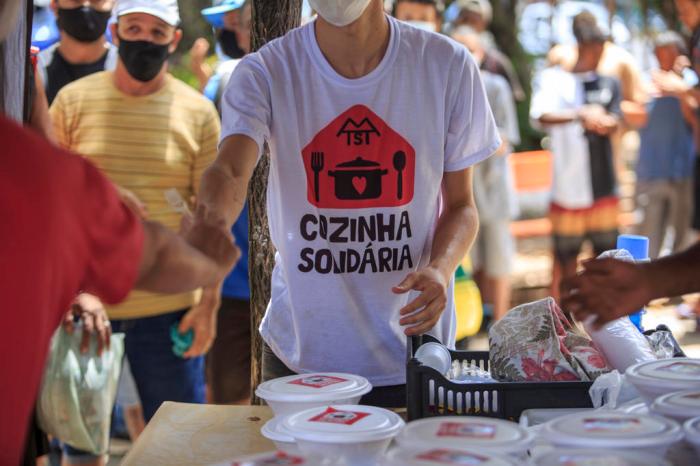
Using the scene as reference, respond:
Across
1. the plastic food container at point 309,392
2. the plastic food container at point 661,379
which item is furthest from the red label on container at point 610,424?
the plastic food container at point 309,392

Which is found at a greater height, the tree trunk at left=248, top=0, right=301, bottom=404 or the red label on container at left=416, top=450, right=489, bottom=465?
the tree trunk at left=248, top=0, right=301, bottom=404

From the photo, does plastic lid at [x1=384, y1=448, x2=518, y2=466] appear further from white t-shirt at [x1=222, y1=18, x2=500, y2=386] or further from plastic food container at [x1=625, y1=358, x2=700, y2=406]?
white t-shirt at [x1=222, y1=18, x2=500, y2=386]

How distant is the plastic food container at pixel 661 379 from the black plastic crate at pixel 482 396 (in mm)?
164

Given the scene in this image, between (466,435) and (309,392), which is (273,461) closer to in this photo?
(466,435)

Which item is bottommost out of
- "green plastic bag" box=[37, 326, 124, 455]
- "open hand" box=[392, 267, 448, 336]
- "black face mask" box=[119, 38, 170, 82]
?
"green plastic bag" box=[37, 326, 124, 455]

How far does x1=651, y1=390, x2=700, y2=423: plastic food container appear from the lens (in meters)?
2.01

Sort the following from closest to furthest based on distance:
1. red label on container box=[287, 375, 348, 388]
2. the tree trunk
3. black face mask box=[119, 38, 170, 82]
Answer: red label on container box=[287, 375, 348, 388]
the tree trunk
black face mask box=[119, 38, 170, 82]

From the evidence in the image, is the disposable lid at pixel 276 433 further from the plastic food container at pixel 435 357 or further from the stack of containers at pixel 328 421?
the plastic food container at pixel 435 357

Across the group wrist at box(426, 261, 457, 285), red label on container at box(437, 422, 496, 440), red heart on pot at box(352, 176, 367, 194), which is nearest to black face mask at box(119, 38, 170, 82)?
red heart on pot at box(352, 176, 367, 194)

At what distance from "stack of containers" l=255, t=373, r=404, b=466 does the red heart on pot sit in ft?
1.69

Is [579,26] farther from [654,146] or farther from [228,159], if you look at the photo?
[228,159]

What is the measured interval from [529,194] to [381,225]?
27.0ft

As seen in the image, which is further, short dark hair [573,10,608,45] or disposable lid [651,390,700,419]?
short dark hair [573,10,608,45]

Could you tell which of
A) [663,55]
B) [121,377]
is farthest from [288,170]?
[663,55]
